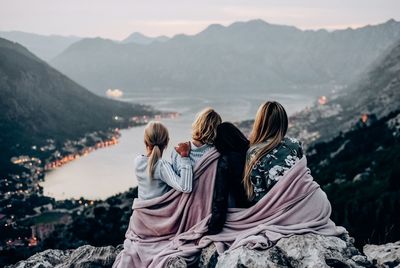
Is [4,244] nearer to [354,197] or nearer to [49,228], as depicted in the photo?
[49,228]

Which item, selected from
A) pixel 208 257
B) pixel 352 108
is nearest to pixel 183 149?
pixel 208 257

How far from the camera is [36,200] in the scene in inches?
2724

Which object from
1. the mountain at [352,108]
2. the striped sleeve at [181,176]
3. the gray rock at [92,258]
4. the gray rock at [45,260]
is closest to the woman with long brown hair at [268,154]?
the striped sleeve at [181,176]

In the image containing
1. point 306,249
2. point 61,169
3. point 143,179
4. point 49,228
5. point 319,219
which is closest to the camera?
point 306,249

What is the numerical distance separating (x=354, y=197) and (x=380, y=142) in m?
19.1

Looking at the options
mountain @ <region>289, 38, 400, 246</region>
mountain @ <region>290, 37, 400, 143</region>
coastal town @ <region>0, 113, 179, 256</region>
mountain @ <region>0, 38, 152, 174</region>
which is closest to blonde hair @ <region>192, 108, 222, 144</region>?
mountain @ <region>289, 38, 400, 246</region>

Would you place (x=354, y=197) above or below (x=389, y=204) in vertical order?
below

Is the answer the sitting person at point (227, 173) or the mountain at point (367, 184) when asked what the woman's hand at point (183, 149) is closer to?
the sitting person at point (227, 173)

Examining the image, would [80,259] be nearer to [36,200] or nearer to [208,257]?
[208,257]

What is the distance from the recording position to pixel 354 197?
24203 mm

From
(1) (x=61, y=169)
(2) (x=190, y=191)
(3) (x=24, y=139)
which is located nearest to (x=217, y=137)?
(2) (x=190, y=191)

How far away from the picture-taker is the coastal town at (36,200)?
47031 millimetres

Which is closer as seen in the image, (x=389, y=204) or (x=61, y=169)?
(x=389, y=204)

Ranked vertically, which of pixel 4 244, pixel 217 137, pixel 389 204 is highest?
pixel 217 137
